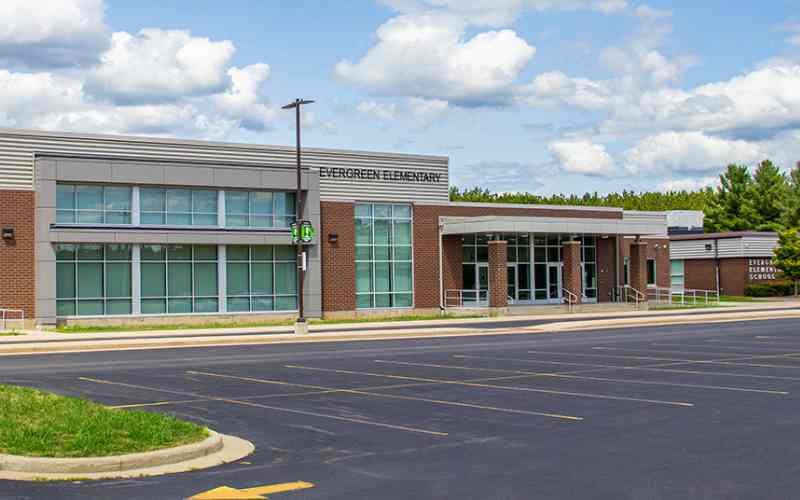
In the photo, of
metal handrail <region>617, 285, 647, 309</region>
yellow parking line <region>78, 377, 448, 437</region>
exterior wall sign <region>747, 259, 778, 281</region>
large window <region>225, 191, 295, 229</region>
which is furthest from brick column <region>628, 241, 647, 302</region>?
yellow parking line <region>78, 377, 448, 437</region>

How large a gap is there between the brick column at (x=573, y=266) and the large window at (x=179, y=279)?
1857 centimetres

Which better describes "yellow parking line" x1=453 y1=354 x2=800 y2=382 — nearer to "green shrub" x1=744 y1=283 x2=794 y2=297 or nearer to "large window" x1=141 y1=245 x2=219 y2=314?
"large window" x1=141 y1=245 x2=219 y2=314

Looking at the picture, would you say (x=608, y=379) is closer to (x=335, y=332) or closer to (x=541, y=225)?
(x=335, y=332)

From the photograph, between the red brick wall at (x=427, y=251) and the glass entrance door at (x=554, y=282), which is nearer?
the red brick wall at (x=427, y=251)

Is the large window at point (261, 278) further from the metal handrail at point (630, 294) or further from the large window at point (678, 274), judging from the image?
the large window at point (678, 274)

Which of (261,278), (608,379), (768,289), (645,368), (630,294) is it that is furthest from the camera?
(768,289)

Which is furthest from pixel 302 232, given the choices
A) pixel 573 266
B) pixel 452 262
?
pixel 573 266

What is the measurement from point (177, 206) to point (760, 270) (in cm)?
4468

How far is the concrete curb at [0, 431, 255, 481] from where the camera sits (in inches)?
398

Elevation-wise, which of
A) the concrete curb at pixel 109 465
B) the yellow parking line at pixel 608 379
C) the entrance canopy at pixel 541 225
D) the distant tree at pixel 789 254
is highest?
the entrance canopy at pixel 541 225

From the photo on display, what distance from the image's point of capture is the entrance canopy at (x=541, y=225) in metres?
48.4

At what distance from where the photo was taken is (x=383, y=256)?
47781 millimetres

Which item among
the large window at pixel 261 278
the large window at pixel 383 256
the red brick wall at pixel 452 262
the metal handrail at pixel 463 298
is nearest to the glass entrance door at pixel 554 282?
the metal handrail at pixel 463 298

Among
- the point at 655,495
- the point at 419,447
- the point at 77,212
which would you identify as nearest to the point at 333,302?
the point at 77,212
